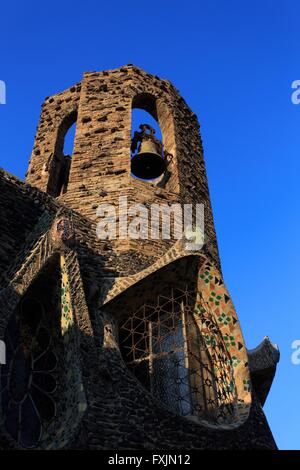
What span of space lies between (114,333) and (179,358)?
84 cm

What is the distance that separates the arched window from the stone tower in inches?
0.6

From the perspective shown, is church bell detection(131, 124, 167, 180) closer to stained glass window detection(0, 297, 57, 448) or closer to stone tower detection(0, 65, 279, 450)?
stone tower detection(0, 65, 279, 450)

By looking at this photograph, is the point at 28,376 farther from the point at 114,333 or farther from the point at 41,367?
the point at 114,333

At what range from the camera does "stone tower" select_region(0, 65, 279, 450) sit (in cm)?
556

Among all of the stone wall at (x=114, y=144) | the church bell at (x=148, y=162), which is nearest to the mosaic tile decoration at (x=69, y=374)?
the stone wall at (x=114, y=144)

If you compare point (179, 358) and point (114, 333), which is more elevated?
point (114, 333)

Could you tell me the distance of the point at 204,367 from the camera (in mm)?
6824

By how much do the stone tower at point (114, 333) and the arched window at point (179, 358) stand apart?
14mm

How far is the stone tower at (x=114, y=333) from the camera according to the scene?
5.56 metres

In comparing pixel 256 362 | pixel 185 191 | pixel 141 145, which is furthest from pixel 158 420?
pixel 141 145

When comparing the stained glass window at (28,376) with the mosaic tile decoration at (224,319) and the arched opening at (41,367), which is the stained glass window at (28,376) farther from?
the mosaic tile decoration at (224,319)

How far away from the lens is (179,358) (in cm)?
676

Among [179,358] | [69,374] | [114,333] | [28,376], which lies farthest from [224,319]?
[28,376]
